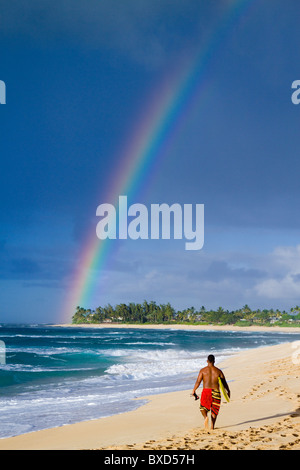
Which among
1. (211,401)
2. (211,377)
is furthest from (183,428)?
(211,377)

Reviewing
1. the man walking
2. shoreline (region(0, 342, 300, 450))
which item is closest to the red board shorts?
the man walking

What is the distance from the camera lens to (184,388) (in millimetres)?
18312

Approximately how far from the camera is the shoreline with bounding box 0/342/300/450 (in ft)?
28.0

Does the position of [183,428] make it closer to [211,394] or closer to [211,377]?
[211,394]

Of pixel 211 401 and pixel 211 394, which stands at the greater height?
pixel 211 394

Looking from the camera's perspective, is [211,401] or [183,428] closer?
[211,401]

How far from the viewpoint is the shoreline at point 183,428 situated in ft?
28.0

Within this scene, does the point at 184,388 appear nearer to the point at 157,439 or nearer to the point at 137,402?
the point at 137,402

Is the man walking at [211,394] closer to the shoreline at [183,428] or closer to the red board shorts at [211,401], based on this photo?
the red board shorts at [211,401]

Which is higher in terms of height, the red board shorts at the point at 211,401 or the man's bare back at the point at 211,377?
the man's bare back at the point at 211,377

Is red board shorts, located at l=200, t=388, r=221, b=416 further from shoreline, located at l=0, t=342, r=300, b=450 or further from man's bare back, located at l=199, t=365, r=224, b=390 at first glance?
shoreline, located at l=0, t=342, r=300, b=450

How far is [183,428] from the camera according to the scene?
10391mm

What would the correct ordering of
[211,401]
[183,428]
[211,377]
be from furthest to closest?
[183,428]
[211,377]
[211,401]

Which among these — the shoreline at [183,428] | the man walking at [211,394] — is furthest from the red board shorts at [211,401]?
the shoreline at [183,428]
